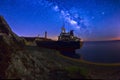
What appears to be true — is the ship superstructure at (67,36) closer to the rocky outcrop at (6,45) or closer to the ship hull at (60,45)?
the ship hull at (60,45)

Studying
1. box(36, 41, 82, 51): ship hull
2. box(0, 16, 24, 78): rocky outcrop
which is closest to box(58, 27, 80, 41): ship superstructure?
box(36, 41, 82, 51): ship hull

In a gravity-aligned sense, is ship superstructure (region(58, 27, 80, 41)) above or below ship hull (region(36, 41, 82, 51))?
above

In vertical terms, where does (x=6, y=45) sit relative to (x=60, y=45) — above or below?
above

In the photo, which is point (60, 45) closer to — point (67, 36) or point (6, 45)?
point (67, 36)

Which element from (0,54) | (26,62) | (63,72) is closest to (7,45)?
(0,54)

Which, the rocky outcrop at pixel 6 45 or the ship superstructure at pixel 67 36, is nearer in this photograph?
the rocky outcrop at pixel 6 45

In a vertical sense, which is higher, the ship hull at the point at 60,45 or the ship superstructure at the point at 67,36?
the ship superstructure at the point at 67,36

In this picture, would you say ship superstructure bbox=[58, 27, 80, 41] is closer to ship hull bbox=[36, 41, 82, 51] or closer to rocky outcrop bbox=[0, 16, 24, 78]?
ship hull bbox=[36, 41, 82, 51]

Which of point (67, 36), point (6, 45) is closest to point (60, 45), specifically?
point (67, 36)

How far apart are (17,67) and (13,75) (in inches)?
24.6

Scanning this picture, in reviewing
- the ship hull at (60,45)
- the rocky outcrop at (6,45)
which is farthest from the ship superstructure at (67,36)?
the rocky outcrop at (6,45)

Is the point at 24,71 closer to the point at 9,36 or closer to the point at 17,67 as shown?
the point at 17,67

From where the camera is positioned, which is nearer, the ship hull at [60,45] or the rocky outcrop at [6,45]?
the rocky outcrop at [6,45]

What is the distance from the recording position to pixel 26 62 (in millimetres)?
12859
